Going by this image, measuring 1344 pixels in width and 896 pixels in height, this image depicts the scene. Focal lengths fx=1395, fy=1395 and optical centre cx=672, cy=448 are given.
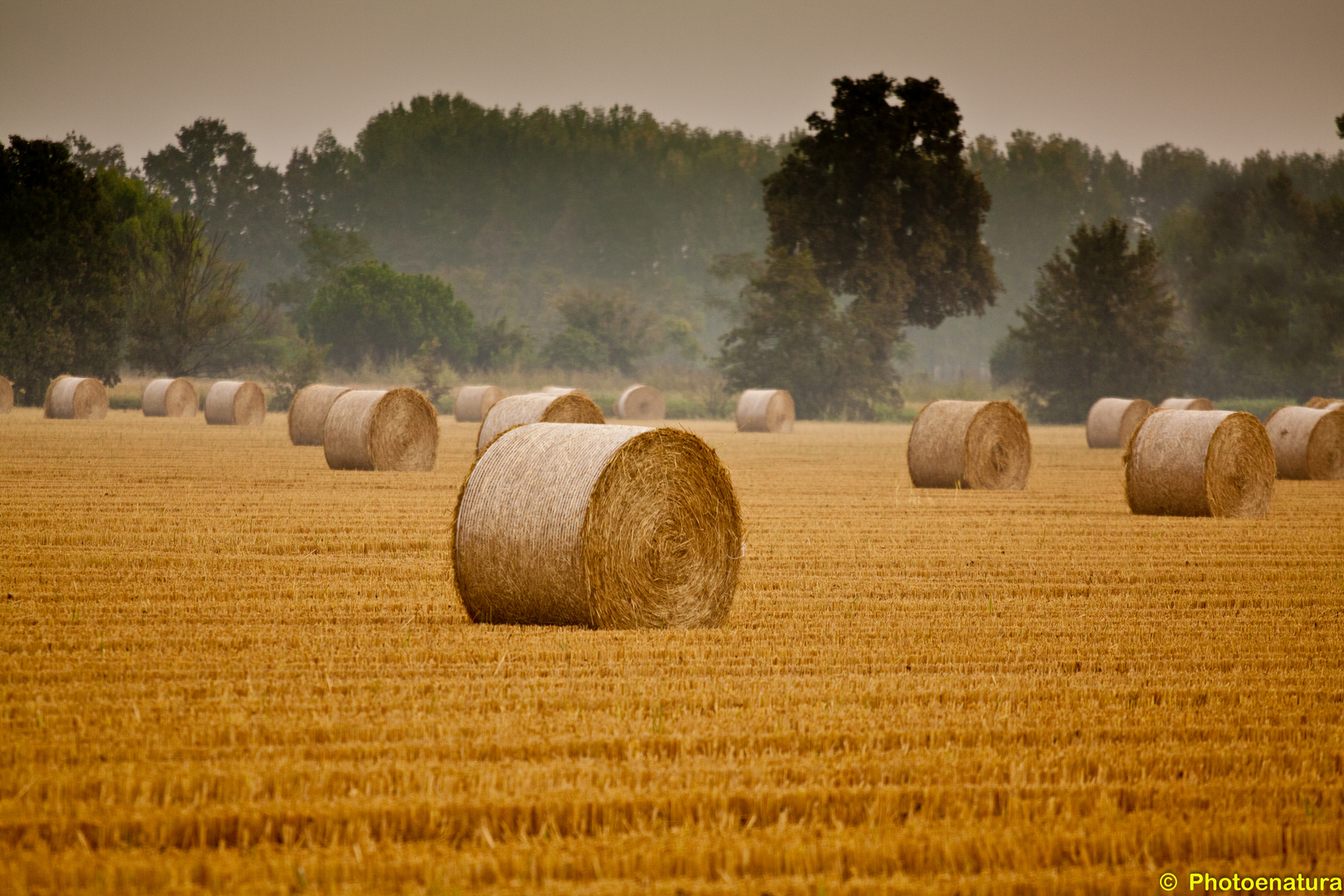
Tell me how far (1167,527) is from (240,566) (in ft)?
30.1

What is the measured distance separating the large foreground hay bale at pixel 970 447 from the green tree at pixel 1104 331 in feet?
108

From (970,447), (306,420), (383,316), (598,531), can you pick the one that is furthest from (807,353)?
(598,531)

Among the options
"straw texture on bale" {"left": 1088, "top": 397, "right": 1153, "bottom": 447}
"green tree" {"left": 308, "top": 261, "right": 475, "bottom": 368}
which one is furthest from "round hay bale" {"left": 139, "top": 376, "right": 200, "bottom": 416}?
"straw texture on bale" {"left": 1088, "top": 397, "right": 1153, "bottom": 447}

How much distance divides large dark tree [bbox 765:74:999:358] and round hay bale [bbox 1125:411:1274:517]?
118ft

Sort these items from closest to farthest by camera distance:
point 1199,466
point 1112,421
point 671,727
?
1. point 671,727
2. point 1199,466
3. point 1112,421

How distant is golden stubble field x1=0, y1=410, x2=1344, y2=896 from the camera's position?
4.16 m

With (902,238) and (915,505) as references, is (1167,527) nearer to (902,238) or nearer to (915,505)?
(915,505)

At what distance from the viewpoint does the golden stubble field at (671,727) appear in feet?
13.6

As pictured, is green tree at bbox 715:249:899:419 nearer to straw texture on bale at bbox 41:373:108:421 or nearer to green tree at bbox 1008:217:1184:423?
green tree at bbox 1008:217:1184:423

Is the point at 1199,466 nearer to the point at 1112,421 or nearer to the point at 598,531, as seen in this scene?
the point at 598,531

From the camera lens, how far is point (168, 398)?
4006cm

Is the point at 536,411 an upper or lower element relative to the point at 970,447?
upper

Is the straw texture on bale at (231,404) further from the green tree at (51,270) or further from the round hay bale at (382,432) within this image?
the round hay bale at (382,432)

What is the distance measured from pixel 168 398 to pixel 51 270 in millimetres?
10983
